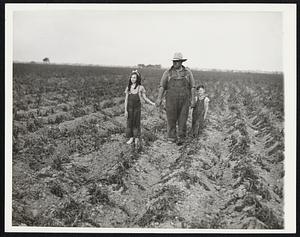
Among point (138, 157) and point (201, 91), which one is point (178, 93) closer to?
point (201, 91)

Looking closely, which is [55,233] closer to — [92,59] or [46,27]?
[92,59]

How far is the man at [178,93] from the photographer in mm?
6199

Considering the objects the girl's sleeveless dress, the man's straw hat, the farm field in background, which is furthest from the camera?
the girl's sleeveless dress

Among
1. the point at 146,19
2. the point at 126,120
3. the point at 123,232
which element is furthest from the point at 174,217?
the point at 146,19

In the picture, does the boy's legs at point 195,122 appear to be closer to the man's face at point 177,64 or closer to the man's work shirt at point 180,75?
the man's work shirt at point 180,75

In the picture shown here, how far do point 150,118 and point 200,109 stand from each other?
762 millimetres

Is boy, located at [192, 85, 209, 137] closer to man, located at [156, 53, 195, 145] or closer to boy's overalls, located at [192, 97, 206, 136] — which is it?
boy's overalls, located at [192, 97, 206, 136]

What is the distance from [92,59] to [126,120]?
3.43ft

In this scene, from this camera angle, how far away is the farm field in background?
5.75 m

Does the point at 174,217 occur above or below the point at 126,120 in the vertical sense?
below

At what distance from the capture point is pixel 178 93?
20.5 feet

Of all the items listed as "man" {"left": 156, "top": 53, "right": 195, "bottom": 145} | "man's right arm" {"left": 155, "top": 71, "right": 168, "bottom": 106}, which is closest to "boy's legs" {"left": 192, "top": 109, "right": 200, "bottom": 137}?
"man" {"left": 156, "top": 53, "right": 195, "bottom": 145}

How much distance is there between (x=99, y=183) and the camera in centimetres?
593

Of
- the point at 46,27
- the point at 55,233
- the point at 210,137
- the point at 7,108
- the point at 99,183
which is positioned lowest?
the point at 55,233
